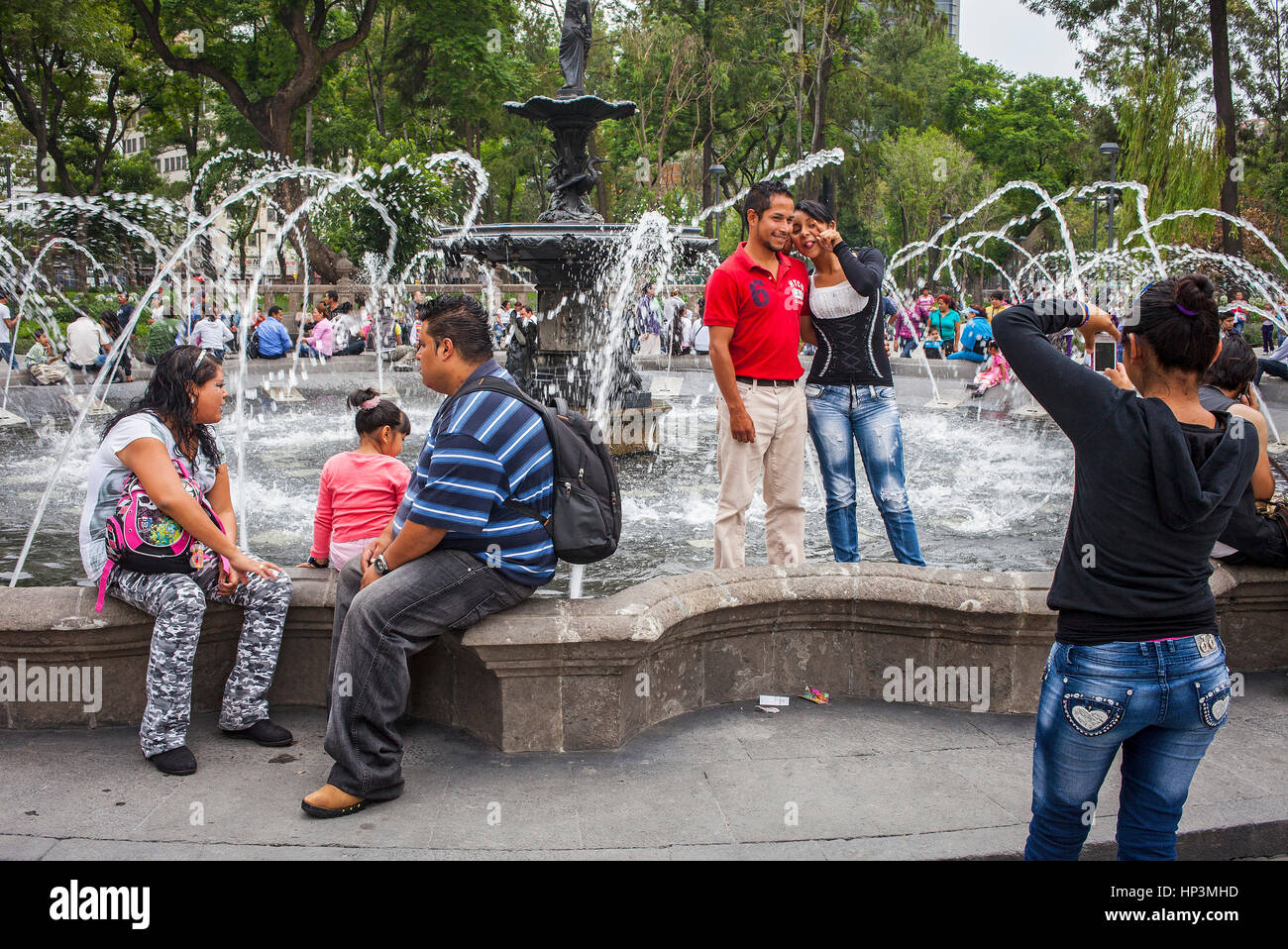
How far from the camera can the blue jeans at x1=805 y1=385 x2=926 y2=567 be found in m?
5.08

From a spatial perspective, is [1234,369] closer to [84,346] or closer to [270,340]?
[84,346]

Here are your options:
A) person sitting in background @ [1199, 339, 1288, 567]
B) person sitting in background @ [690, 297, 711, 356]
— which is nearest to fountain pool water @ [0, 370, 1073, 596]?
person sitting in background @ [1199, 339, 1288, 567]

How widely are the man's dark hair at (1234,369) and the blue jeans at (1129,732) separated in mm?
2103

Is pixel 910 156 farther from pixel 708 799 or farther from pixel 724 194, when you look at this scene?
pixel 708 799

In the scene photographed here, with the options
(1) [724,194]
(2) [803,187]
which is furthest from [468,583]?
(1) [724,194]

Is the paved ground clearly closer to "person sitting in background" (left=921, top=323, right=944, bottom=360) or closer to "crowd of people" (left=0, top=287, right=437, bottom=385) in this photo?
"crowd of people" (left=0, top=287, right=437, bottom=385)

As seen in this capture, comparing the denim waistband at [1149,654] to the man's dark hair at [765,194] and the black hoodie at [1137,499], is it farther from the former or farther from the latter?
the man's dark hair at [765,194]

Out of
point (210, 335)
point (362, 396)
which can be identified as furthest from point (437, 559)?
point (210, 335)

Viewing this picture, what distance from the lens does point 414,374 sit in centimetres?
1831

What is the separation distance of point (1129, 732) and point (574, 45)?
9.27 m

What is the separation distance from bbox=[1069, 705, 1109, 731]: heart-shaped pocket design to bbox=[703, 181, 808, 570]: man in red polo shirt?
2450mm

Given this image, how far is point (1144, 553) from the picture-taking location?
97.6 inches
